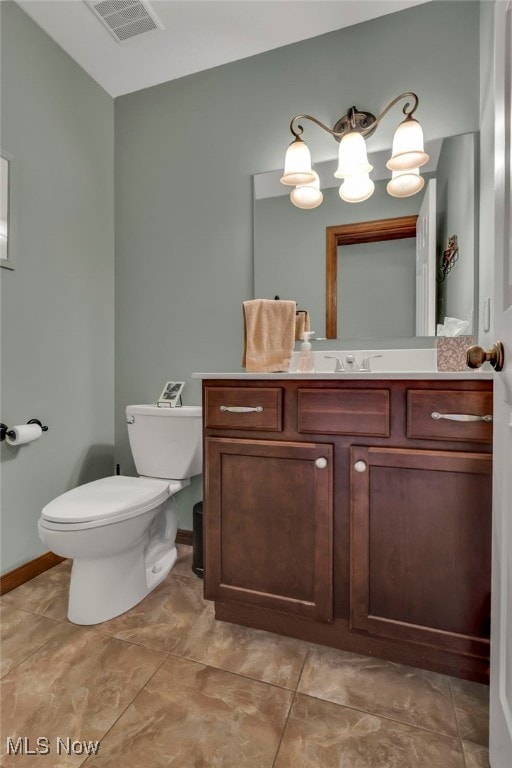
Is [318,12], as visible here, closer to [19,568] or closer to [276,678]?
[276,678]

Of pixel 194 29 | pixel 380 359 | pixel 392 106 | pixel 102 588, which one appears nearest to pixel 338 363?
pixel 380 359

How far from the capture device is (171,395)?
1.97 m

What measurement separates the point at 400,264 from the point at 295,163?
25.1 inches

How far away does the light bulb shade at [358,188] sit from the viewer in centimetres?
164

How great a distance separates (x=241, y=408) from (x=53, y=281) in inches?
49.0

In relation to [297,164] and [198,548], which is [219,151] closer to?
[297,164]

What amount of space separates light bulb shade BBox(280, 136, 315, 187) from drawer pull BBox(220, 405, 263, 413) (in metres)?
1.07

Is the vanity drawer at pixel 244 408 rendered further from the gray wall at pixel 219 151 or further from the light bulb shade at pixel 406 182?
the light bulb shade at pixel 406 182

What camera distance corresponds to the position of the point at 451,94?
1.58 meters

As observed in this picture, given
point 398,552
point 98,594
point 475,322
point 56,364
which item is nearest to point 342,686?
point 398,552

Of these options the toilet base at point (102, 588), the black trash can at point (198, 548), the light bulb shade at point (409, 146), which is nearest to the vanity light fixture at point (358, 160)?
the light bulb shade at point (409, 146)

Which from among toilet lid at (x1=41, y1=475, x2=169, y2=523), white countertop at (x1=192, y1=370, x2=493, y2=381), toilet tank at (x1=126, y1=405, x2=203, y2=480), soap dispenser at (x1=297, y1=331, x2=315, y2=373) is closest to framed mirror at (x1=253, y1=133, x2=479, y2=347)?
soap dispenser at (x1=297, y1=331, x2=315, y2=373)

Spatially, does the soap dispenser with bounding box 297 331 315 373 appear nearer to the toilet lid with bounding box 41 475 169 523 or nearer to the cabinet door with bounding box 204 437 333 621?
the cabinet door with bounding box 204 437 333 621

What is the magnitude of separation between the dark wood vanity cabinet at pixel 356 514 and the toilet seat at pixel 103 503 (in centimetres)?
28
